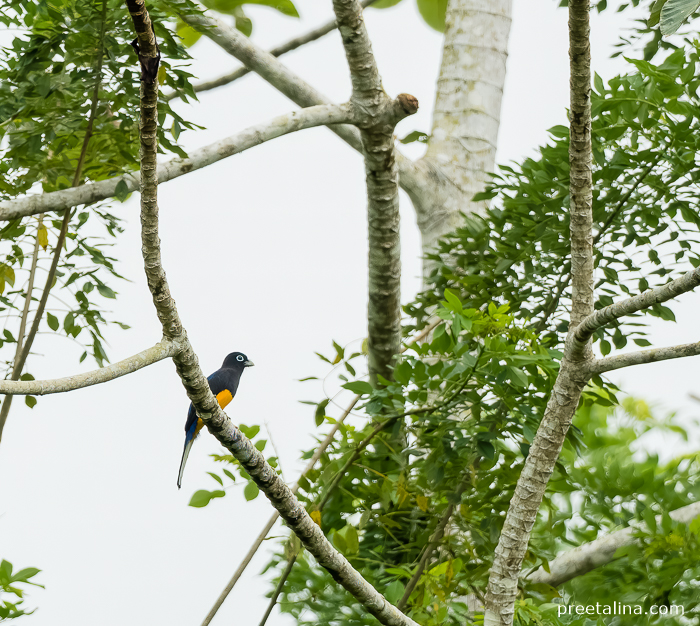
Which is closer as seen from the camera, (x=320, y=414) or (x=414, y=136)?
(x=320, y=414)

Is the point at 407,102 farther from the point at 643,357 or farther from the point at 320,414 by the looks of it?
the point at 643,357

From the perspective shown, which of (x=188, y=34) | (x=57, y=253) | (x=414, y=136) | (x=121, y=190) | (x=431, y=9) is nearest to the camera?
(x=121, y=190)

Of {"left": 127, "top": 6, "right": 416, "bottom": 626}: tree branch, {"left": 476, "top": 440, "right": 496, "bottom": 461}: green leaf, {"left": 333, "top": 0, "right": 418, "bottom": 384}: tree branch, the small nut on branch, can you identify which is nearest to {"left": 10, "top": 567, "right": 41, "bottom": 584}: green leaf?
{"left": 127, "top": 6, "right": 416, "bottom": 626}: tree branch

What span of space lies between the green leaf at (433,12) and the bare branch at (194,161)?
8.99ft

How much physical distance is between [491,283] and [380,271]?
523 millimetres

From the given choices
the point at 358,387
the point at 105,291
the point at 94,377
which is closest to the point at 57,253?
the point at 105,291

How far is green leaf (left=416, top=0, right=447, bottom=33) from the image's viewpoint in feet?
15.7

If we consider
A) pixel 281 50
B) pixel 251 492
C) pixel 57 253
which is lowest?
pixel 251 492

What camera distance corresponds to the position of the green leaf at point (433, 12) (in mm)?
4797

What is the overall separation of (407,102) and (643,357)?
1374 millimetres

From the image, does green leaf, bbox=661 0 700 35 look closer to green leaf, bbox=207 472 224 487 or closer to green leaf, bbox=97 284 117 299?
green leaf, bbox=207 472 224 487

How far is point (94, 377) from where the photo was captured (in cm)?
104

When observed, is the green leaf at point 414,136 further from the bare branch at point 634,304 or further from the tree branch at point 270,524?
the bare branch at point 634,304

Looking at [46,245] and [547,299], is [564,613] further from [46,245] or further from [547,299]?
[46,245]
